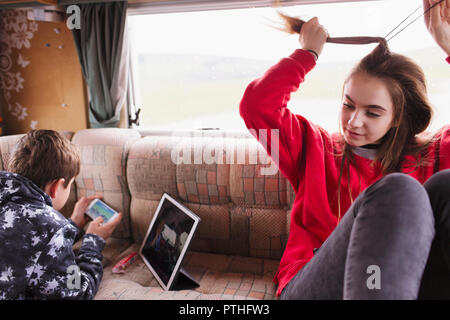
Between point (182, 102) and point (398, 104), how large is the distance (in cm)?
144

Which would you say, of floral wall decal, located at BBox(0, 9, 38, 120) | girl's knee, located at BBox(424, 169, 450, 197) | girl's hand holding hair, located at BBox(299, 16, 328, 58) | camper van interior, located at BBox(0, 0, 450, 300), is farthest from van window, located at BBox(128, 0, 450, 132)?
girl's knee, located at BBox(424, 169, 450, 197)

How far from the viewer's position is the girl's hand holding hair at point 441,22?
3.41ft

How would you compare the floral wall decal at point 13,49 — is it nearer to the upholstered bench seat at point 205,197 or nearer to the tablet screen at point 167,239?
the upholstered bench seat at point 205,197

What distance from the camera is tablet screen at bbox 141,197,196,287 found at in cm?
133

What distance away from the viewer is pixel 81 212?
1653mm

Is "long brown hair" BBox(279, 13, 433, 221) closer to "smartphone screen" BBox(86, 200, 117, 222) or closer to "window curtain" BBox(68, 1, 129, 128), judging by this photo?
"smartphone screen" BBox(86, 200, 117, 222)

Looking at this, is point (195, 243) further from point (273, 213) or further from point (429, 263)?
point (429, 263)

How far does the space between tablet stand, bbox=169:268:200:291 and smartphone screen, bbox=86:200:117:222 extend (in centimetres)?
52

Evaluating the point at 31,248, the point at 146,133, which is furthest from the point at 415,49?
the point at 31,248

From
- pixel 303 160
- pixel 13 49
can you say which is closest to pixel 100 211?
pixel 303 160

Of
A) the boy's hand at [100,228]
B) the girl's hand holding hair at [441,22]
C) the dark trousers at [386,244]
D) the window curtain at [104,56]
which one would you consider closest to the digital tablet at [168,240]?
the boy's hand at [100,228]

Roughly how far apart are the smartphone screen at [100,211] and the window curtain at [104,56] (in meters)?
0.67

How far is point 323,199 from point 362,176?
174 millimetres

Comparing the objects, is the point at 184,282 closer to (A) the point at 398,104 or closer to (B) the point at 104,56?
(A) the point at 398,104
